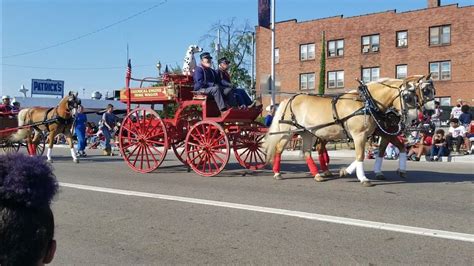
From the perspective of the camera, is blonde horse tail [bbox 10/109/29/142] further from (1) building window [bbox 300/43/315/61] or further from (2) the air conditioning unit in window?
(1) building window [bbox 300/43/315/61]

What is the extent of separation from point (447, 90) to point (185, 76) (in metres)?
35.0

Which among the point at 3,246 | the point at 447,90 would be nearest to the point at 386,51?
the point at 447,90

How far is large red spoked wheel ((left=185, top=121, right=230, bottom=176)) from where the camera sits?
11140 mm

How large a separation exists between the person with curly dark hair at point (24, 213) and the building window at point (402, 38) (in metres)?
45.5

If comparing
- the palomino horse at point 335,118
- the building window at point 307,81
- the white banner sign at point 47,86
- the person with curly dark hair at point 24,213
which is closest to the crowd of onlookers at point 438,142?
the palomino horse at point 335,118

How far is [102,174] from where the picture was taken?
12.2 meters

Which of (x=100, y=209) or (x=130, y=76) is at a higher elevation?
(x=130, y=76)

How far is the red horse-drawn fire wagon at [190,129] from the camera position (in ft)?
37.1

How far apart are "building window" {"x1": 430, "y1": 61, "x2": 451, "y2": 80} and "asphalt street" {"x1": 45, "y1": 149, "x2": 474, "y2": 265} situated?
112 feet

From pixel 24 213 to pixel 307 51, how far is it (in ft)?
163

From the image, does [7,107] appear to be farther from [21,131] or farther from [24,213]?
[24,213]

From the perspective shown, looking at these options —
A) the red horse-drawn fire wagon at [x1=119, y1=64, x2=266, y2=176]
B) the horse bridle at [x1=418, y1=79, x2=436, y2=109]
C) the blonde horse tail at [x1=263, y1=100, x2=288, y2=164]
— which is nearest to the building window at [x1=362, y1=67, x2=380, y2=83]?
the red horse-drawn fire wagon at [x1=119, y1=64, x2=266, y2=176]

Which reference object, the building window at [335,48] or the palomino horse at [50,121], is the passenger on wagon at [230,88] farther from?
the building window at [335,48]

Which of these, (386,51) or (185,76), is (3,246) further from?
(386,51)
